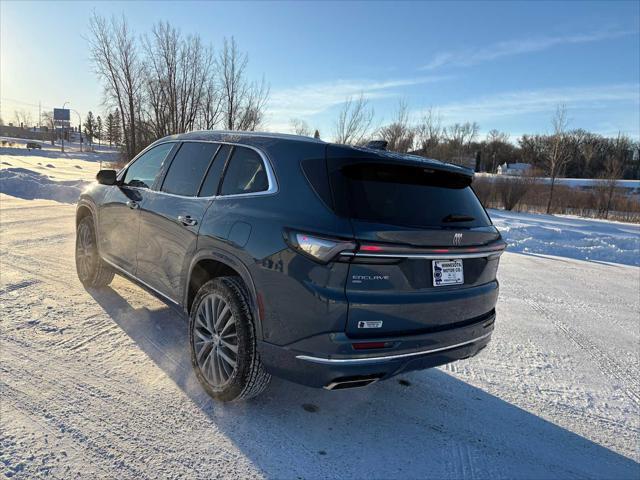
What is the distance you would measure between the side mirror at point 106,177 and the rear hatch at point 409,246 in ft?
9.34

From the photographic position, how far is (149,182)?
3912mm

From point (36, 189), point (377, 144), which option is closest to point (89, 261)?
point (377, 144)

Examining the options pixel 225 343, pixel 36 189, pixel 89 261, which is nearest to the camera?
pixel 225 343

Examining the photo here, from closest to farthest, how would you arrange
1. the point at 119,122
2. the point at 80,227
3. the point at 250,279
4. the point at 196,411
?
the point at 250,279, the point at 196,411, the point at 80,227, the point at 119,122

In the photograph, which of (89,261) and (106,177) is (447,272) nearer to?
(106,177)

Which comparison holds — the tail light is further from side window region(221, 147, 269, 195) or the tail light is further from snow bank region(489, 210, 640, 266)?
snow bank region(489, 210, 640, 266)

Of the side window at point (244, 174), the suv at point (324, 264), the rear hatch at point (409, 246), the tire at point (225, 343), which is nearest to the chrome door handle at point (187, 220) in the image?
the suv at point (324, 264)

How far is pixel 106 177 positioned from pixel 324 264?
3.13 meters

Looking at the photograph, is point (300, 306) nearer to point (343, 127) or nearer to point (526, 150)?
point (343, 127)

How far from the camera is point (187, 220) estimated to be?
3.16m

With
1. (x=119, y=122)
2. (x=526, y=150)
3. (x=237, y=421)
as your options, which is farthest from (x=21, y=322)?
(x=526, y=150)

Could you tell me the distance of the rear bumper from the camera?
223cm

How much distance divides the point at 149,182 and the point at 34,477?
250 cm

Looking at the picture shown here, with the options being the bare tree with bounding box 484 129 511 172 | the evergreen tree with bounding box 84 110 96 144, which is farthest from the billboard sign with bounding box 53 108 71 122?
the bare tree with bounding box 484 129 511 172
